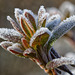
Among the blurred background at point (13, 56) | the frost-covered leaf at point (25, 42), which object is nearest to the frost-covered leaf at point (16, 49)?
the frost-covered leaf at point (25, 42)

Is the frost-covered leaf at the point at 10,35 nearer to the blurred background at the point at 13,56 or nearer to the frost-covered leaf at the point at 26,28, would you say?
the frost-covered leaf at the point at 26,28

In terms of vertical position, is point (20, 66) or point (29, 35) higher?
point (20, 66)

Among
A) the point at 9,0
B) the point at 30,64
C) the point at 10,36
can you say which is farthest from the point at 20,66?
the point at 10,36

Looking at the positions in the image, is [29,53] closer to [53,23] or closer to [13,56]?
[53,23]

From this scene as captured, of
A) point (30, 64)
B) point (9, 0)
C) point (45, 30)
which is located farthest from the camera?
point (9, 0)

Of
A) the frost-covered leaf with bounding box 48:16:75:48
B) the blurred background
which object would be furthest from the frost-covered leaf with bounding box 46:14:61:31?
the blurred background

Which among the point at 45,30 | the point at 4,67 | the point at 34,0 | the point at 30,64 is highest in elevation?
the point at 34,0

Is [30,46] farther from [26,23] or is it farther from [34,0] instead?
[34,0]
